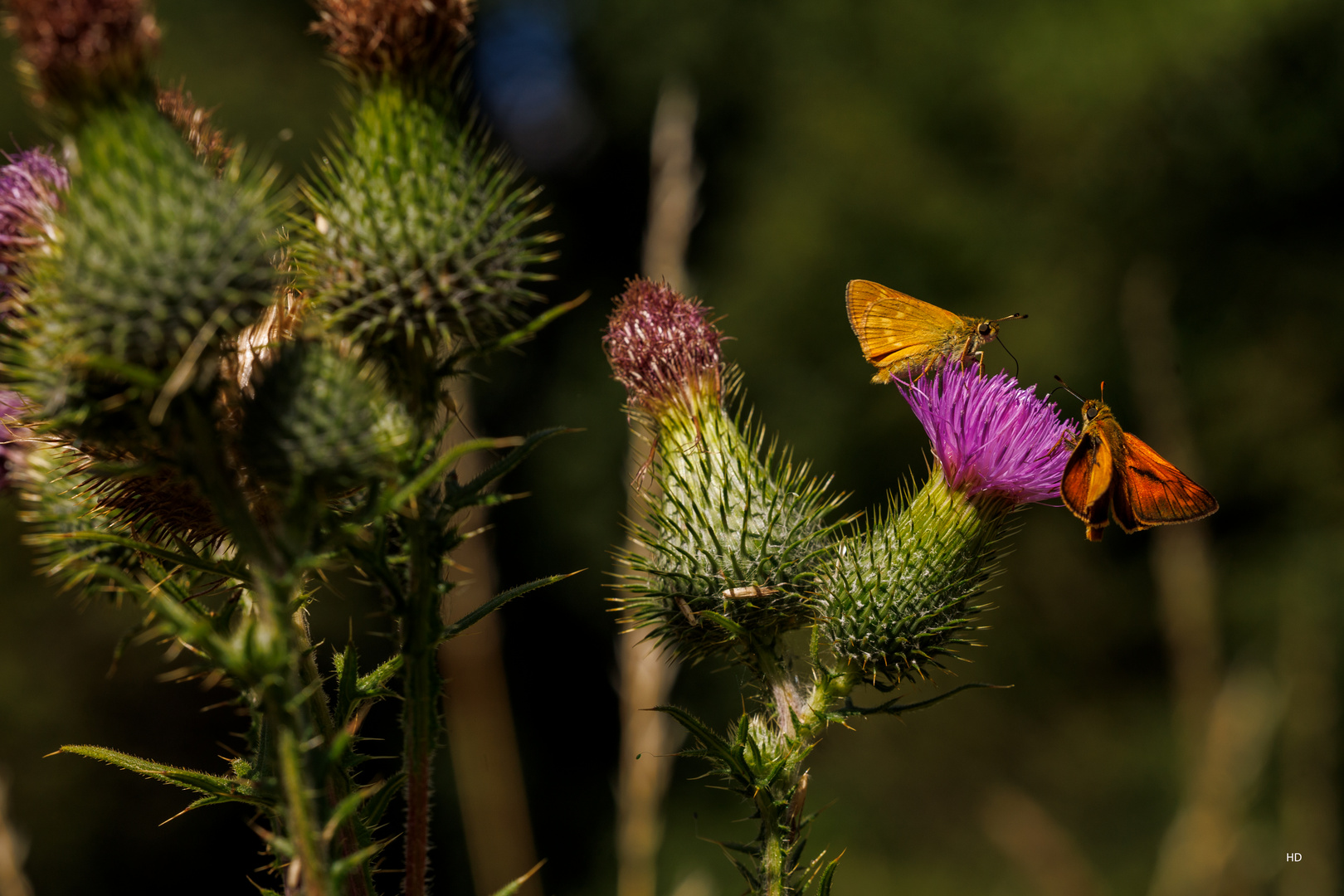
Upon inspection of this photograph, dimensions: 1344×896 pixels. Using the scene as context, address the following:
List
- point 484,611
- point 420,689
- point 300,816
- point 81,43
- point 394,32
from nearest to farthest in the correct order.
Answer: point 300,816
point 81,43
point 420,689
point 484,611
point 394,32

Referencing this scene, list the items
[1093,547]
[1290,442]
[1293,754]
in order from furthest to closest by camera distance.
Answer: [1093,547] < [1290,442] < [1293,754]

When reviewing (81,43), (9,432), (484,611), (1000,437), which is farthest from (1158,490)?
(9,432)

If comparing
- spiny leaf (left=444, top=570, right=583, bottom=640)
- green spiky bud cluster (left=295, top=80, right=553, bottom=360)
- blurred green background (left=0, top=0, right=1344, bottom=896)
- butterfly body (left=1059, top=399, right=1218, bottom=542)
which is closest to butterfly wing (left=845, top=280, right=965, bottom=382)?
butterfly body (left=1059, top=399, right=1218, bottom=542)

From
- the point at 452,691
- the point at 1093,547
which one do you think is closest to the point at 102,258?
the point at 452,691

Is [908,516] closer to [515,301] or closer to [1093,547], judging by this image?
[515,301]

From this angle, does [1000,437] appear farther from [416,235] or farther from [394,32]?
[394,32]

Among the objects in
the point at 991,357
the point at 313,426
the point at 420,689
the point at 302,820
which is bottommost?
the point at 302,820
